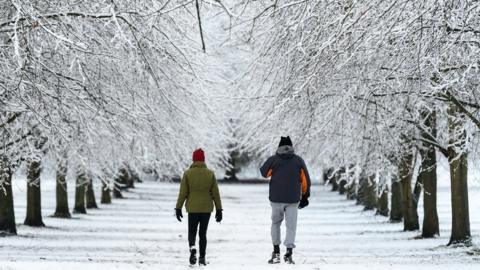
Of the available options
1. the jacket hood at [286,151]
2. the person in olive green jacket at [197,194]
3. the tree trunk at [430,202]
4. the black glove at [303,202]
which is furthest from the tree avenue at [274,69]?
the person in olive green jacket at [197,194]

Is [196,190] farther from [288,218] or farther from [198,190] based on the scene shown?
[288,218]

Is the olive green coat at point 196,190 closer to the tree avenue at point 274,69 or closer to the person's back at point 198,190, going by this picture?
the person's back at point 198,190

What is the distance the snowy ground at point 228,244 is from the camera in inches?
508

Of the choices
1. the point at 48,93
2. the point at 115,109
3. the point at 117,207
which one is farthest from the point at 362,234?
the point at 117,207

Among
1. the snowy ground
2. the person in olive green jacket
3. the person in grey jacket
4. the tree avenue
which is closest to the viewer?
the tree avenue

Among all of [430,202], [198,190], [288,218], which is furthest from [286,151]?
[430,202]

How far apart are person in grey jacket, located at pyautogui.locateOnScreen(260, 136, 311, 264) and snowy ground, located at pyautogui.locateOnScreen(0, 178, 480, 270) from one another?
47cm

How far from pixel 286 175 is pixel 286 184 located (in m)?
0.13

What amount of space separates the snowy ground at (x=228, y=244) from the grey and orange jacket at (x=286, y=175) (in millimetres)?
998

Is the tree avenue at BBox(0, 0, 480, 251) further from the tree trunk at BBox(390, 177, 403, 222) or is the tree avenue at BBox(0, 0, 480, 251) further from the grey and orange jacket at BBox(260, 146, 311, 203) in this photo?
the tree trunk at BBox(390, 177, 403, 222)

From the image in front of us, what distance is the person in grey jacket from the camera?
12.0m

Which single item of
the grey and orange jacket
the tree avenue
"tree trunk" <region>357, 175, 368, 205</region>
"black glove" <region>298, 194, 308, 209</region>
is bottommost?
"tree trunk" <region>357, 175, 368, 205</region>

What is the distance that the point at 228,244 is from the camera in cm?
1786

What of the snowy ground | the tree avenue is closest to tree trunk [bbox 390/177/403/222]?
the snowy ground
